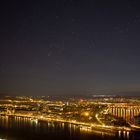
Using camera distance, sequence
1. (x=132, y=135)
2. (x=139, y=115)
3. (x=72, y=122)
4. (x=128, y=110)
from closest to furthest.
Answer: (x=132, y=135) → (x=72, y=122) → (x=139, y=115) → (x=128, y=110)

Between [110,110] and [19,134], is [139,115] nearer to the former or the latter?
[110,110]

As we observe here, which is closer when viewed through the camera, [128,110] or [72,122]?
[72,122]

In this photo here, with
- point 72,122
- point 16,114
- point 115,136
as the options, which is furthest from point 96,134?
point 16,114

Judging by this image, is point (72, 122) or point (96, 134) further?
point (72, 122)

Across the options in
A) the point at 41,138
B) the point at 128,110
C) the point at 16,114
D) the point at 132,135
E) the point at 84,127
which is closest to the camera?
the point at 41,138

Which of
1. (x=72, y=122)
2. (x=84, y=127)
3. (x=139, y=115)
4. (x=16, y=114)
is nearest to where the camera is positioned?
(x=84, y=127)

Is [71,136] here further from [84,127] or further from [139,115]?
[139,115]

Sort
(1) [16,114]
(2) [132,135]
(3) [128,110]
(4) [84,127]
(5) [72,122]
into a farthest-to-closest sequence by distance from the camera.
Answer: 1. (1) [16,114]
2. (3) [128,110]
3. (5) [72,122]
4. (4) [84,127]
5. (2) [132,135]

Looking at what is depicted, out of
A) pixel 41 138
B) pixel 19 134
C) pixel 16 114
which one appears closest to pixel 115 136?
pixel 41 138
